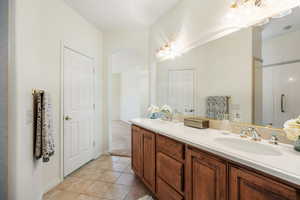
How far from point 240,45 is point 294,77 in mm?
559

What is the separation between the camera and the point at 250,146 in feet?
3.89

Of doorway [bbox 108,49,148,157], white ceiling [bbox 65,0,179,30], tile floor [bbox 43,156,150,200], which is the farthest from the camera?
doorway [bbox 108,49,148,157]

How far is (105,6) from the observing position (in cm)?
239

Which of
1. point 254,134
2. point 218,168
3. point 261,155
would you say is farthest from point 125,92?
point 261,155

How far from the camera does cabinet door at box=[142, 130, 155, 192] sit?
1.77 meters

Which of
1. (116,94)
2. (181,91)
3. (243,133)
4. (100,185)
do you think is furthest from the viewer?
(116,94)

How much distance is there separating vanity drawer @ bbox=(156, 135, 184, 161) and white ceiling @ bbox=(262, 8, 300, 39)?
1.26 meters

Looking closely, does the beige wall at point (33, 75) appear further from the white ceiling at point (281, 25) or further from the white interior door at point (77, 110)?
the white ceiling at point (281, 25)

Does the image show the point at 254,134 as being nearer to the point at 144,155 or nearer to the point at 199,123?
the point at 199,123

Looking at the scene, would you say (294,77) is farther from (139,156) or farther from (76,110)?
(76,110)

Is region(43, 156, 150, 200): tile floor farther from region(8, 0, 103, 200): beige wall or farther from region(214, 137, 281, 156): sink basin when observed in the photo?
region(214, 137, 281, 156): sink basin

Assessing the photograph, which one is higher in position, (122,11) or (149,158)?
(122,11)

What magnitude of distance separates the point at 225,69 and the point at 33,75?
216cm

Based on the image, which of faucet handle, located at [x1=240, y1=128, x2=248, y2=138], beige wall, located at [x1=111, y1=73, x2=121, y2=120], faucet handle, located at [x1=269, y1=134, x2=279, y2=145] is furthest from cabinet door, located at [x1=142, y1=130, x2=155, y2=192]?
beige wall, located at [x1=111, y1=73, x2=121, y2=120]
